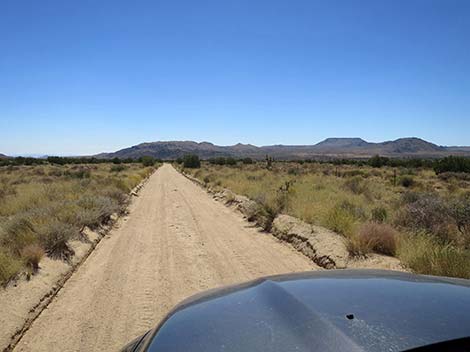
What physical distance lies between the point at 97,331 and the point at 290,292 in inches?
167

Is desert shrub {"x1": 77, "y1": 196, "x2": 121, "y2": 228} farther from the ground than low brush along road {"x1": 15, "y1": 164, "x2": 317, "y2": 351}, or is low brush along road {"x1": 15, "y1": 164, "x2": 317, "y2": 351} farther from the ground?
desert shrub {"x1": 77, "y1": 196, "x2": 121, "y2": 228}

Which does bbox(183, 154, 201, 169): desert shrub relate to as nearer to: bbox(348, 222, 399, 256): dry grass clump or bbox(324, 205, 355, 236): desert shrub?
bbox(324, 205, 355, 236): desert shrub

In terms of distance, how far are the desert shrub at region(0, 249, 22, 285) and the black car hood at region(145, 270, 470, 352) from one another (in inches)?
239

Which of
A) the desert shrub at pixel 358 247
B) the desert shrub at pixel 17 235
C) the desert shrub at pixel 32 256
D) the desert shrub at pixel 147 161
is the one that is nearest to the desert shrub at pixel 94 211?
the desert shrub at pixel 17 235

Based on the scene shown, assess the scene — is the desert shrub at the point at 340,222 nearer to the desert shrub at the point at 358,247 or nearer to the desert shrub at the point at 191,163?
the desert shrub at the point at 358,247

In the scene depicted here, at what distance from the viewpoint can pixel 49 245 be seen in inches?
395

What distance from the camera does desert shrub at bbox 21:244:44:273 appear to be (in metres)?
8.46

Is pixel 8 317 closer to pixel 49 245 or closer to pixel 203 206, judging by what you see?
pixel 49 245

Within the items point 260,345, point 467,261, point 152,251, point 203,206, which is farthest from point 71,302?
point 203,206

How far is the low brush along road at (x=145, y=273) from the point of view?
592 cm

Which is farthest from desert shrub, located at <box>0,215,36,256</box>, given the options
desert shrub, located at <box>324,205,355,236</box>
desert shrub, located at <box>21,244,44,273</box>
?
desert shrub, located at <box>324,205,355,236</box>

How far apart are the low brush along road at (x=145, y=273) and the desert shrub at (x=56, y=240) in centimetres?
63

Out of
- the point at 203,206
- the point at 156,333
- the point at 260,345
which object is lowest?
the point at 203,206

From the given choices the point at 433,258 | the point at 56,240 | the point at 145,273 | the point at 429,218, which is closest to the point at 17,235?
the point at 56,240
